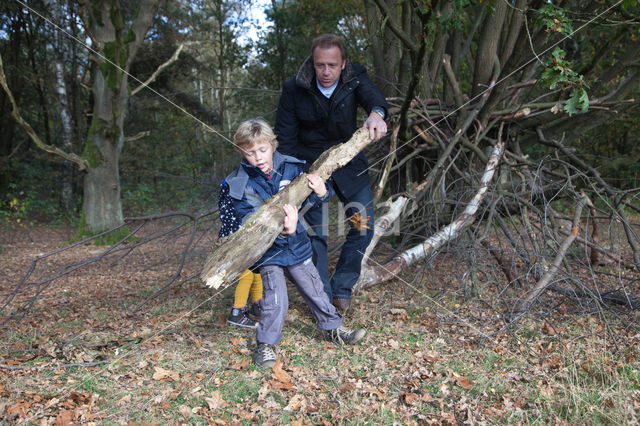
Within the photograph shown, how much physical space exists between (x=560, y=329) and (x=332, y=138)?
2.19 metres

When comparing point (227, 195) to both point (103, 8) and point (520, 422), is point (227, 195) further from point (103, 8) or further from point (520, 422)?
point (103, 8)

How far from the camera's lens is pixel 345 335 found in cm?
295

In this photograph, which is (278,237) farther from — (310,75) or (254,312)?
(310,75)

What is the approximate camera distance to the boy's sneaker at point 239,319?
333cm

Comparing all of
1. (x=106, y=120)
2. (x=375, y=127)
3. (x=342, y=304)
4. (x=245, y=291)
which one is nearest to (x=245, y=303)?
(x=245, y=291)

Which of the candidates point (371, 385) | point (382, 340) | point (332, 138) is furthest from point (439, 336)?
point (332, 138)

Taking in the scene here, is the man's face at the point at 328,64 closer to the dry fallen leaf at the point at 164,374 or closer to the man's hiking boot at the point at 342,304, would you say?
the man's hiking boot at the point at 342,304

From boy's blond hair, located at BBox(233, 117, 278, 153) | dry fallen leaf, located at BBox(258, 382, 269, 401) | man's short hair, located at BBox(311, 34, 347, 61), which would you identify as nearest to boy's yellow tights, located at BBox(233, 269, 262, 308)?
dry fallen leaf, located at BBox(258, 382, 269, 401)

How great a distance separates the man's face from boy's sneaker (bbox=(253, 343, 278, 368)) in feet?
6.05

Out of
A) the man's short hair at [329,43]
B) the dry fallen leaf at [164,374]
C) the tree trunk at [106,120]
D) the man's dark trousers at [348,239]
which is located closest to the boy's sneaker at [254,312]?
the man's dark trousers at [348,239]

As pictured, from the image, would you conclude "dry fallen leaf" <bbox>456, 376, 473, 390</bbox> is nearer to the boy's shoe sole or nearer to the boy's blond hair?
the boy's shoe sole

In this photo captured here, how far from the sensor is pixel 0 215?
10.7 meters

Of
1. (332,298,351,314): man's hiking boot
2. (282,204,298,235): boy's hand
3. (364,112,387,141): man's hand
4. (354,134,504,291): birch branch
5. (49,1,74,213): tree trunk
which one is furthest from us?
(49,1,74,213): tree trunk

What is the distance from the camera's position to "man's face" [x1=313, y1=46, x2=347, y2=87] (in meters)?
2.99
